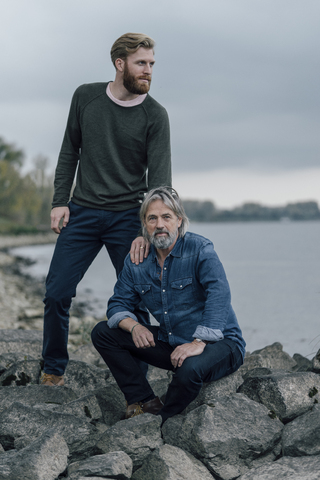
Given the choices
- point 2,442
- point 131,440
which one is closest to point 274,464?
point 131,440

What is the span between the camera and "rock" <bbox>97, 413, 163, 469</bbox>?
122 inches

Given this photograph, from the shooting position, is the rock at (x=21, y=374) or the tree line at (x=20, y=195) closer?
the rock at (x=21, y=374)

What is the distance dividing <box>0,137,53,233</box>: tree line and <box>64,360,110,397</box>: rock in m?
55.0

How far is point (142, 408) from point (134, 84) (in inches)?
94.4

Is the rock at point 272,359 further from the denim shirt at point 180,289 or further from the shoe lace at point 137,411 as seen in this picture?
the shoe lace at point 137,411

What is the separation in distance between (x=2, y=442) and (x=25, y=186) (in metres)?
59.1

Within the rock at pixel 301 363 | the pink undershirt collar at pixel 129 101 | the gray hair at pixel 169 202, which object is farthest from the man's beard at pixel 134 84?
the rock at pixel 301 363

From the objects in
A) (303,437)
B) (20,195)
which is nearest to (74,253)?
(303,437)

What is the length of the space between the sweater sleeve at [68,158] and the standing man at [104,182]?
14 millimetres

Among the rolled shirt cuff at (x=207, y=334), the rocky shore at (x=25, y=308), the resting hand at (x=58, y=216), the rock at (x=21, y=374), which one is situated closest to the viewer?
the rolled shirt cuff at (x=207, y=334)

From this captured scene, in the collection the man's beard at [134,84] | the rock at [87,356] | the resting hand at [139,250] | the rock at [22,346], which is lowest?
the rock at [87,356]

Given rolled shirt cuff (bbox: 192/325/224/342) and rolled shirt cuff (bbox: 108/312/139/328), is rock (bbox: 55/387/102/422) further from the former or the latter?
rolled shirt cuff (bbox: 192/325/224/342)

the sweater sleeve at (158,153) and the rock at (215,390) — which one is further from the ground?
the sweater sleeve at (158,153)

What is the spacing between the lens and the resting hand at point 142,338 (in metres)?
3.44
